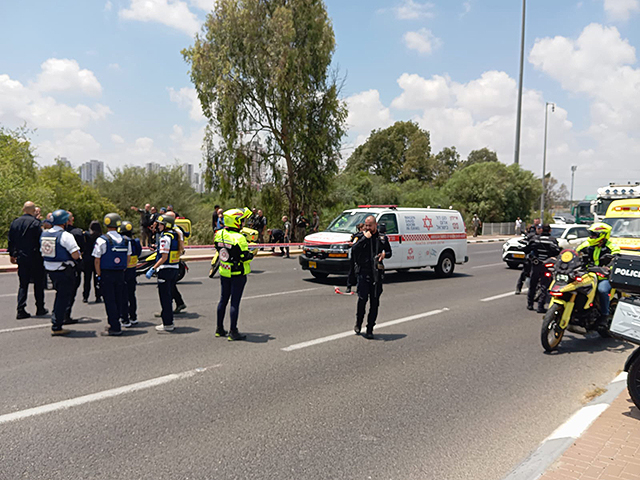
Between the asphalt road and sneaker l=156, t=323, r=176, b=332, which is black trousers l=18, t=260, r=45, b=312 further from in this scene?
sneaker l=156, t=323, r=176, b=332

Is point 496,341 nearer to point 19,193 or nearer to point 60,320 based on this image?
point 60,320

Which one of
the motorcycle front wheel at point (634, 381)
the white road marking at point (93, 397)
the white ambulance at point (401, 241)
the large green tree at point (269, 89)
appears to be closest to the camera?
the white road marking at point (93, 397)

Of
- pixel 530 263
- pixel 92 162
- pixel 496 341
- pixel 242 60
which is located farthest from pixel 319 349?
pixel 92 162

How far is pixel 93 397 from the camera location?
5176 mm

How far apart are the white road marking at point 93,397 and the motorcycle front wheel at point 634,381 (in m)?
4.51

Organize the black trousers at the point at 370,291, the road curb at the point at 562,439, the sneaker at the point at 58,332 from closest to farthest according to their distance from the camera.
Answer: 1. the road curb at the point at 562,439
2. the sneaker at the point at 58,332
3. the black trousers at the point at 370,291

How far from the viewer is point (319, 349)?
7.20 metres

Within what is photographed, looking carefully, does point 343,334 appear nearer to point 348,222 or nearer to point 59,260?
point 59,260

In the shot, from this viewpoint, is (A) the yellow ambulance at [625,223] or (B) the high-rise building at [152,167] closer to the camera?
(A) the yellow ambulance at [625,223]

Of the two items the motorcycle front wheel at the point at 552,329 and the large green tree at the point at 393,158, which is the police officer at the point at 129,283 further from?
the large green tree at the point at 393,158

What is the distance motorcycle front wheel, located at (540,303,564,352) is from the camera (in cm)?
738

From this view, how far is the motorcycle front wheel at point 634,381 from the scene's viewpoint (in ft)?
16.1

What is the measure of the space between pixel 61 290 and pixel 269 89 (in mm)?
21321

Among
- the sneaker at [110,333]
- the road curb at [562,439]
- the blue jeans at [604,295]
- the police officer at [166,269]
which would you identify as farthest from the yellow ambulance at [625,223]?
the sneaker at [110,333]
